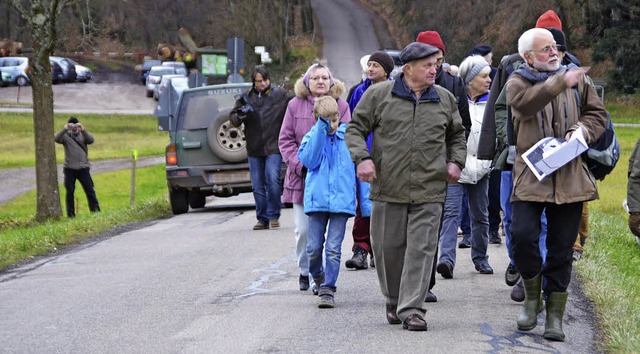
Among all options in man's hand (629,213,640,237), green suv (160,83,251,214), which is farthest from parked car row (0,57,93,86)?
man's hand (629,213,640,237)

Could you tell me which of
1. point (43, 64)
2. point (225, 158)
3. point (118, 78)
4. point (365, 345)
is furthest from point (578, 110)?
point (118, 78)

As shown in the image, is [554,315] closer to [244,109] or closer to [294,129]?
[294,129]

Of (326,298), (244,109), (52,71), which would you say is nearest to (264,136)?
(244,109)

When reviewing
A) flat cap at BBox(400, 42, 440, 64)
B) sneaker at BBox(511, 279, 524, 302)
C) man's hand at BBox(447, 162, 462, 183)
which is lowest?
sneaker at BBox(511, 279, 524, 302)

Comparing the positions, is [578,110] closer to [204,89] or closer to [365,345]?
[365,345]

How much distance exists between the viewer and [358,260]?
11102 mm

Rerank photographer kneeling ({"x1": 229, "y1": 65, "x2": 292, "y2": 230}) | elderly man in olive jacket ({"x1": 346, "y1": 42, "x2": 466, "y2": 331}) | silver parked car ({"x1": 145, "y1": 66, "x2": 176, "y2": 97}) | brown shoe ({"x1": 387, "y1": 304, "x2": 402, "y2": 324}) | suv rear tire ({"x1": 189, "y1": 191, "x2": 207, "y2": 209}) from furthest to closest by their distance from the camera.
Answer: silver parked car ({"x1": 145, "y1": 66, "x2": 176, "y2": 97}), suv rear tire ({"x1": 189, "y1": 191, "x2": 207, "y2": 209}), photographer kneeling ({"x1": 229, "y1": 65, "x2": 292, "y2": 230}), brown shoe ({"x1": 387, "y1": 304, "x2": 402, "y2": 324}), elderly man in olive jacket ({"x1": 346, "y1": 42, "x2": 466, "y2": 331})

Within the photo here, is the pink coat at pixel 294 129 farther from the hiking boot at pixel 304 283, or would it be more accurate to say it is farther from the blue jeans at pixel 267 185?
the blue jeans at pixel 267 185

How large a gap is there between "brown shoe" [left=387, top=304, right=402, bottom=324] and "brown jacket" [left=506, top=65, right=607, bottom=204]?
1140 millimetres

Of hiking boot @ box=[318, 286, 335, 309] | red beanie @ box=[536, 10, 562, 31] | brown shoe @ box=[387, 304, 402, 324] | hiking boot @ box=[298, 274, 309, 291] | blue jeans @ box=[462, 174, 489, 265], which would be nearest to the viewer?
brown shoe @ box=[387, 304, 402, 324]

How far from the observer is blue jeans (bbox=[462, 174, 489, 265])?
10.8 m

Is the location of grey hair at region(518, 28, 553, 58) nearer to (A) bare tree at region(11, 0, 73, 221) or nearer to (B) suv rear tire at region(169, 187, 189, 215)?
(B) suv rear tire at region(169, 187, 189, 215)

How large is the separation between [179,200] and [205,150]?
100 centimetres

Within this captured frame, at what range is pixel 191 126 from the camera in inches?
738
